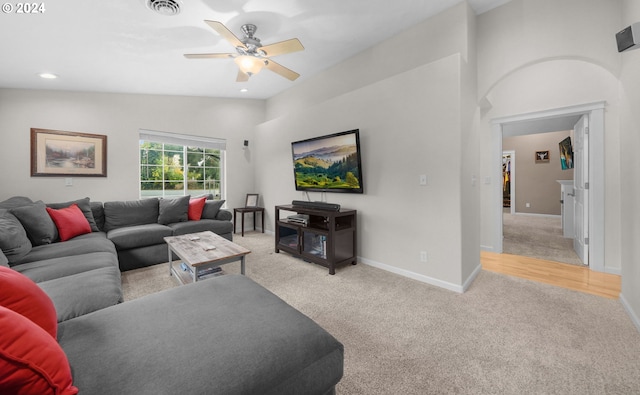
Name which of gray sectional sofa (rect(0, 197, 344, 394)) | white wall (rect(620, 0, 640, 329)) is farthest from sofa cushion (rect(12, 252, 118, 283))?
white wall (rect(620, 0, 640, 329))

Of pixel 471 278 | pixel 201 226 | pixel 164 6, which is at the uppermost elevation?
pixel 164 6

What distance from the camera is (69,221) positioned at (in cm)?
305

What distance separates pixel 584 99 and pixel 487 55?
1.40m

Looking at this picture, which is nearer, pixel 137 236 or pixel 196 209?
pixel 137 236

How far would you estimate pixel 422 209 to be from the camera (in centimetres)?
280

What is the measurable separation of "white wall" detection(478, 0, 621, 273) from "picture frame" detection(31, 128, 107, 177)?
543 cm

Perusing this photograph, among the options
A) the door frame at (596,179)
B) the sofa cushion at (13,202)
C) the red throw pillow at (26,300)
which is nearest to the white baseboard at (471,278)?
the door frame at (596,179)

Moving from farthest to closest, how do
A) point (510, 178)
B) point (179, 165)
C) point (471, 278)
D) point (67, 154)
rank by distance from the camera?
point (510, 178), point (179, 165), point (67, 154), point (471, 278)

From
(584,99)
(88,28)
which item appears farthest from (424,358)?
(88,28)

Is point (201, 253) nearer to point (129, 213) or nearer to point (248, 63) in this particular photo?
point (248, 63)

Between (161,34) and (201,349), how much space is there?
319 cm

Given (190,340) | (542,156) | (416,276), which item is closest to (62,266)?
(190,340)

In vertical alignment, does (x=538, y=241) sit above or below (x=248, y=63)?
below

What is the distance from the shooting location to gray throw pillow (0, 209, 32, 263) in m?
2.10
